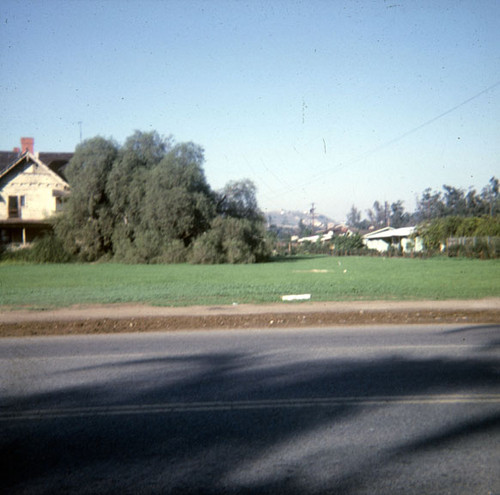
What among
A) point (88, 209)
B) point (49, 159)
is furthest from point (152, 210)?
point (49, 159)

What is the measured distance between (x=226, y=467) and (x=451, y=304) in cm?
1406

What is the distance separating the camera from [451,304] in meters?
16.9

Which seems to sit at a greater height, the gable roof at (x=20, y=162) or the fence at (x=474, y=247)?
the gable roof at (x=20, y=162)

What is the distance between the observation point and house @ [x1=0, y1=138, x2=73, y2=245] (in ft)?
171

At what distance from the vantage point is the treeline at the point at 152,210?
159ft

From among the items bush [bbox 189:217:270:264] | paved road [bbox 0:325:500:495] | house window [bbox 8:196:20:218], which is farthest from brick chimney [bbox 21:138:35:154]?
paved road [bbox 0:325:500:495]

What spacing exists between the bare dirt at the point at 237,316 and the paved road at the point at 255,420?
3.82 m

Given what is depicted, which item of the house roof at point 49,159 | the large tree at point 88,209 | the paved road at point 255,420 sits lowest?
the paved road at point 255,420

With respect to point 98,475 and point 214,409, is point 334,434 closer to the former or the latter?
point 214,409

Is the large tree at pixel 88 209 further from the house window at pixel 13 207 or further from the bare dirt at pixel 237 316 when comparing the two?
the bare dirt at pixel 237 316

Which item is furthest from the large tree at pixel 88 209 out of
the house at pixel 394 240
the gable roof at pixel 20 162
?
the house at pixel 394 240

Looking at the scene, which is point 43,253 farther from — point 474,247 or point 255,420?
point 255,420

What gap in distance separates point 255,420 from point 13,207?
5314cm

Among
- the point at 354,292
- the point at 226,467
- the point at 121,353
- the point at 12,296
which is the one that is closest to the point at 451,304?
the point at 354,292
